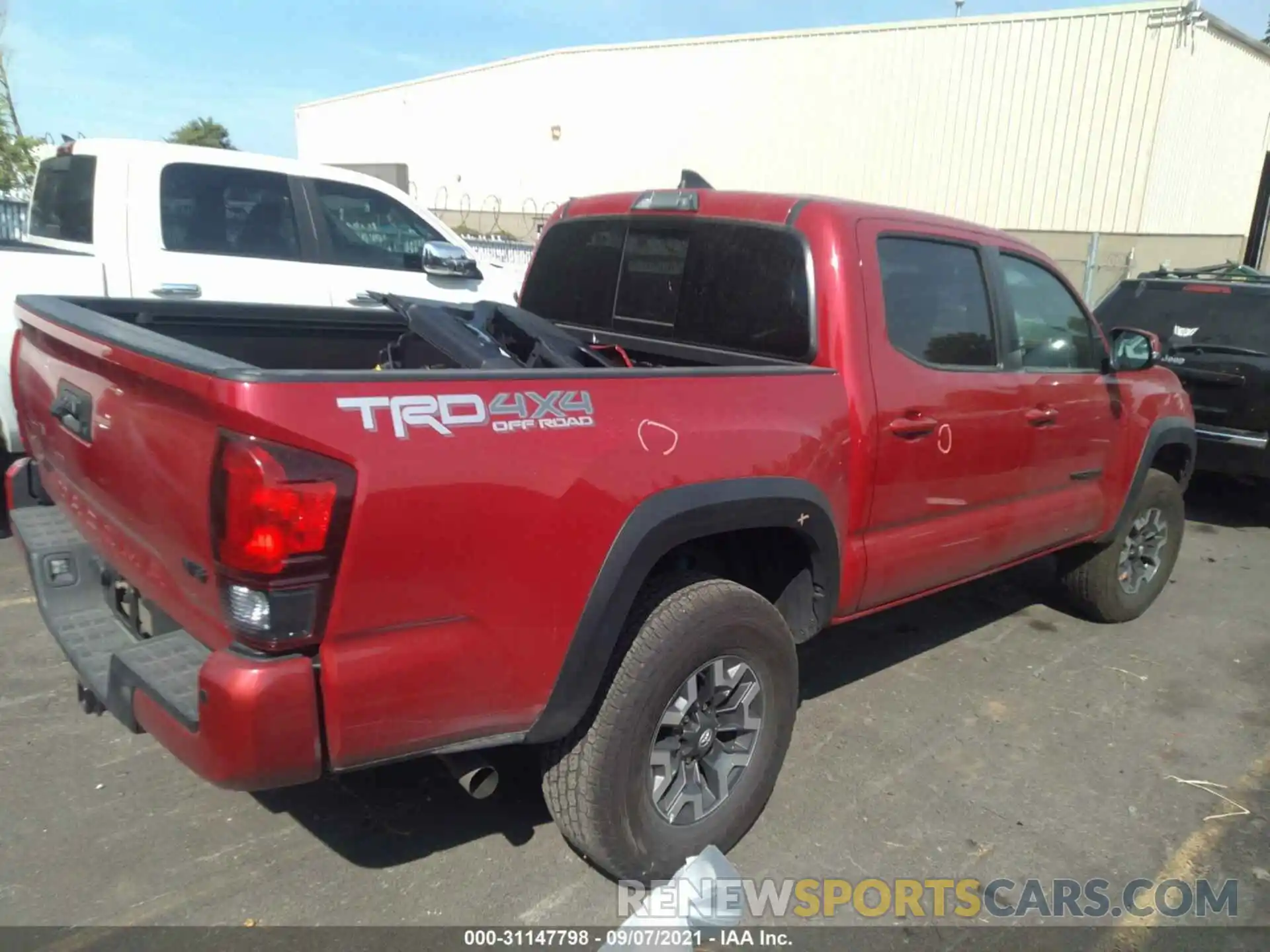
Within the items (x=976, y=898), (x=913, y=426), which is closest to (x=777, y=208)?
(x=913, y=426)

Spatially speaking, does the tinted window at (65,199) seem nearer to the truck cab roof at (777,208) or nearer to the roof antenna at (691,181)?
the truck cab roof at (777,208)

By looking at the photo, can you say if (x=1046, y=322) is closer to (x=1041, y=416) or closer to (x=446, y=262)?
(x=1041, y=416)

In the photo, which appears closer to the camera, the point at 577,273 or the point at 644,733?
the point at 644,733

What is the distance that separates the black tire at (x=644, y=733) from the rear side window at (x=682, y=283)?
0.94 metres

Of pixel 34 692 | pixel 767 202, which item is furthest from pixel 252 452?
pixel 34 692

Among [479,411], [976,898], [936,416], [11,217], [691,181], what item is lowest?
[976,898]

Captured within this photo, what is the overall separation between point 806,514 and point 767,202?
1141 mm

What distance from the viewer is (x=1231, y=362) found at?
23.0 feet

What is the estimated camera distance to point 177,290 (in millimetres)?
5887

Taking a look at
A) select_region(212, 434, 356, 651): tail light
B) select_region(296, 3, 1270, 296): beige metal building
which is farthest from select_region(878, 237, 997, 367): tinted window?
select_region(296, 3, 1270, 296): beige metal building

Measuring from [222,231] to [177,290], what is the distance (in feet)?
1.74

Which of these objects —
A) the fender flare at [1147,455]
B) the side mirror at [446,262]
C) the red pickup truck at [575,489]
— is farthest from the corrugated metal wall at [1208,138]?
the red pickup truck at [575,489]

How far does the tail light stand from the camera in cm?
→ 197

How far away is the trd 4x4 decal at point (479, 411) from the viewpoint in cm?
206
